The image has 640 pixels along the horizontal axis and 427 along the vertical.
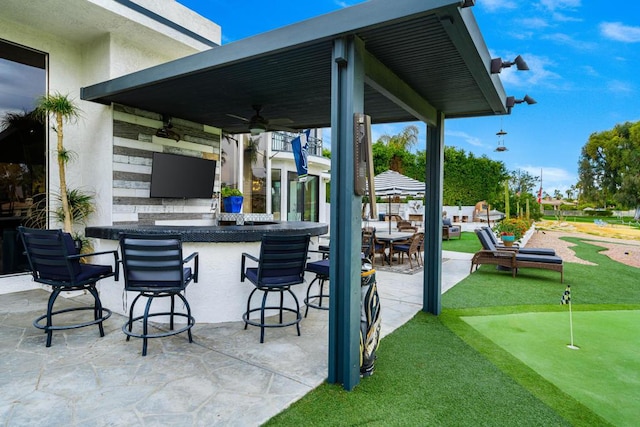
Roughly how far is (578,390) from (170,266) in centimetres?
340

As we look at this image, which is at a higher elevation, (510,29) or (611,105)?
(510,29)

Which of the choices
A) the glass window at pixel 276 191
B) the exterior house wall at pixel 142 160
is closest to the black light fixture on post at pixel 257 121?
the exterior house wall at pixel 142 160

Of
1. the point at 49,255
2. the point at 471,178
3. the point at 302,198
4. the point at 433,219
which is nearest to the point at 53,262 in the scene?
the point at 49,255

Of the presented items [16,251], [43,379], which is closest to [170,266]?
[43,379]

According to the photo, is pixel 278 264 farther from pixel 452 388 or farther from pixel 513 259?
pixel 513 259

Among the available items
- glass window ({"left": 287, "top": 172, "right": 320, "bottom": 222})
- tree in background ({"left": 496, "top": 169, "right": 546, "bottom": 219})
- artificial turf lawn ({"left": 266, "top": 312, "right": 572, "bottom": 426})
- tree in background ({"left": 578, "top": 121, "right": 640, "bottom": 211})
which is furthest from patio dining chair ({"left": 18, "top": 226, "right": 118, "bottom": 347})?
tree in background ({"left": 578, "top": 121, "right": 640, "bottom": 211})

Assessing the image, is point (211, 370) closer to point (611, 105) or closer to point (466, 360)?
point (466, 360)

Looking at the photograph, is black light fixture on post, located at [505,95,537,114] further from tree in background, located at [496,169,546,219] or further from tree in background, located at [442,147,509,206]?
tree in background, located at [442,147,509,206]

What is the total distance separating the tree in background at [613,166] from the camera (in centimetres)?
2989

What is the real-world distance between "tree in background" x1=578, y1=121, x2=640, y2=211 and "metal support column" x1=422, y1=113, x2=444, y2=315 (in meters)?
34.4

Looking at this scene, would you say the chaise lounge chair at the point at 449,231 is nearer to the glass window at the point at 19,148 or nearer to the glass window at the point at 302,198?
the glass window at the point at 302,198

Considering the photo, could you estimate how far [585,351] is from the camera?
11.1 ft

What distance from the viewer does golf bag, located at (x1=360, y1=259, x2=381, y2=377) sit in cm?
287

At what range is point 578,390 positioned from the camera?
8.78 feet
